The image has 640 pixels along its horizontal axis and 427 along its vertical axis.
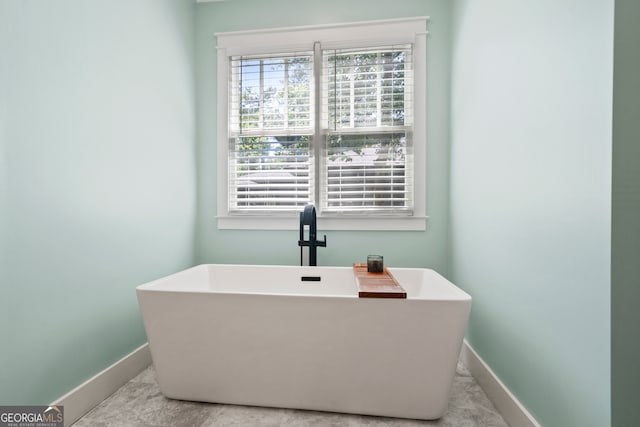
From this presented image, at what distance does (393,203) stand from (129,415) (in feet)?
6.85

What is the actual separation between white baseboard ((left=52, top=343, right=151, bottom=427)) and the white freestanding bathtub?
1.08ft

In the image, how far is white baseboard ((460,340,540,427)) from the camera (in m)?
1.34

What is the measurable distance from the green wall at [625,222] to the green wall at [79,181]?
2.10 meters

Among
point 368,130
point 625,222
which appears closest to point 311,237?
point 368,130

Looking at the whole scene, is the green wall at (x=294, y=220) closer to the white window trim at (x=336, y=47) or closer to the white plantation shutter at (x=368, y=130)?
the white window trim at (x=336, y=47)

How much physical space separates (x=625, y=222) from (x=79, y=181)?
7.12 ft

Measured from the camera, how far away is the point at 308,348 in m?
1.47

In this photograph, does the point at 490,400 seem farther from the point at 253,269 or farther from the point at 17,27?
the point at 17,27

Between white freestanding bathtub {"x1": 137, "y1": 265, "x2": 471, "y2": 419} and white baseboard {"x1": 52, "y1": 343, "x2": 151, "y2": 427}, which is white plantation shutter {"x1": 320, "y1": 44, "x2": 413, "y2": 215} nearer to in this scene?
white freestanding bathtub {"x1": 137, "y1": 265, "x2": 471, "y2": 419}

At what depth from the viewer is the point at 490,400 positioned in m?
1.64

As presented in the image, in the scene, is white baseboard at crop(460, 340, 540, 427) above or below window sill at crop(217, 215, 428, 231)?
below

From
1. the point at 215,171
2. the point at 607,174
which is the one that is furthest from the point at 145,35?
the point at 607,174

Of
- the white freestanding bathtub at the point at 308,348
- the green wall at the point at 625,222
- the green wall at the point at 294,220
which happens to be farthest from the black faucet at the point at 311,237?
the green wall at the point at 625,222

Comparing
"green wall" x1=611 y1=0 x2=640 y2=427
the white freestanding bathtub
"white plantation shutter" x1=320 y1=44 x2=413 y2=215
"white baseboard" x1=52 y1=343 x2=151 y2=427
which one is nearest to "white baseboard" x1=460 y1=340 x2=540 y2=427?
the white freestanding bathtub
